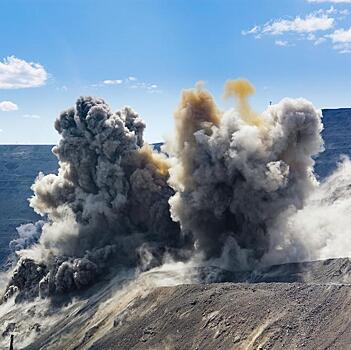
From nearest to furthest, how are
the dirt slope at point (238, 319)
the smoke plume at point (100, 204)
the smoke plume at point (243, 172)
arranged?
the dirt slope at point (238, 319) → the smoke plume at point (243, 172) → the smoke plume at point (100, 204)

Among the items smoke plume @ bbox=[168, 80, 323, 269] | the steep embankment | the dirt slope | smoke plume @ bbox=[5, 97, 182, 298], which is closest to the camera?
the dirt slope

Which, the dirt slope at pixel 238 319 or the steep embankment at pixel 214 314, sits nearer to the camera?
the dirt slope at pixel 238 319

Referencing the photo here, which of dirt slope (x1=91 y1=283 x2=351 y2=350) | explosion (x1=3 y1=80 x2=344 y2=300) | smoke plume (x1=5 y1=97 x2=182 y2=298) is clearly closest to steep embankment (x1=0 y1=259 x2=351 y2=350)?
dirt slope (x1=91 y1=283 x2=351 y2=350)

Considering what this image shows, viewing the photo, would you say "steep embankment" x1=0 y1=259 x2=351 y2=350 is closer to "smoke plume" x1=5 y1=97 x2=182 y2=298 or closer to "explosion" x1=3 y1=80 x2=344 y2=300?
"explosion" x1=3 y1=80 x2=344 y2=300

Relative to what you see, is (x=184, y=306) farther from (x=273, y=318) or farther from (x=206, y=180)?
(x=206, y=180)

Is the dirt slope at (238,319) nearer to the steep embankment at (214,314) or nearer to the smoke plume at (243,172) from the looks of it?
the steep embankment at (214,314)

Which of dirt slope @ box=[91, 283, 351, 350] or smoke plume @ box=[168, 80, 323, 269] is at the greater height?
smoke plume @ box=[168, 80, 323, 269]

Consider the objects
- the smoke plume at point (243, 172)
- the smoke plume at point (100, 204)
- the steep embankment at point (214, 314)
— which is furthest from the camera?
the smoke plume at point (100, 204)

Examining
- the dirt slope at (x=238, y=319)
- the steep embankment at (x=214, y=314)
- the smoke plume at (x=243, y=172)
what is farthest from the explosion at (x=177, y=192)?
the dirt slope at (x=238, y=319)

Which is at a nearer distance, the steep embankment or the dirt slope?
the dirt slope

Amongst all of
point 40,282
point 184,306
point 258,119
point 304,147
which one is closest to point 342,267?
point 184,306

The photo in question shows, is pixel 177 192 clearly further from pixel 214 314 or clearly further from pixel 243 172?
pixel 214 314

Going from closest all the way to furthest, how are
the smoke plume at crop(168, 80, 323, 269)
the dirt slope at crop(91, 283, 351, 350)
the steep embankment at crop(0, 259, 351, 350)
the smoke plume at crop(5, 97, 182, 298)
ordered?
the dirt slope at crop(91, 283, 351, 350)
the steep embankment at crop(0, 259, 351, 350)
the smoke plume at crop(168, 80, 323, 269)
the smoke plume at crop(5, 97, 182, 298)
